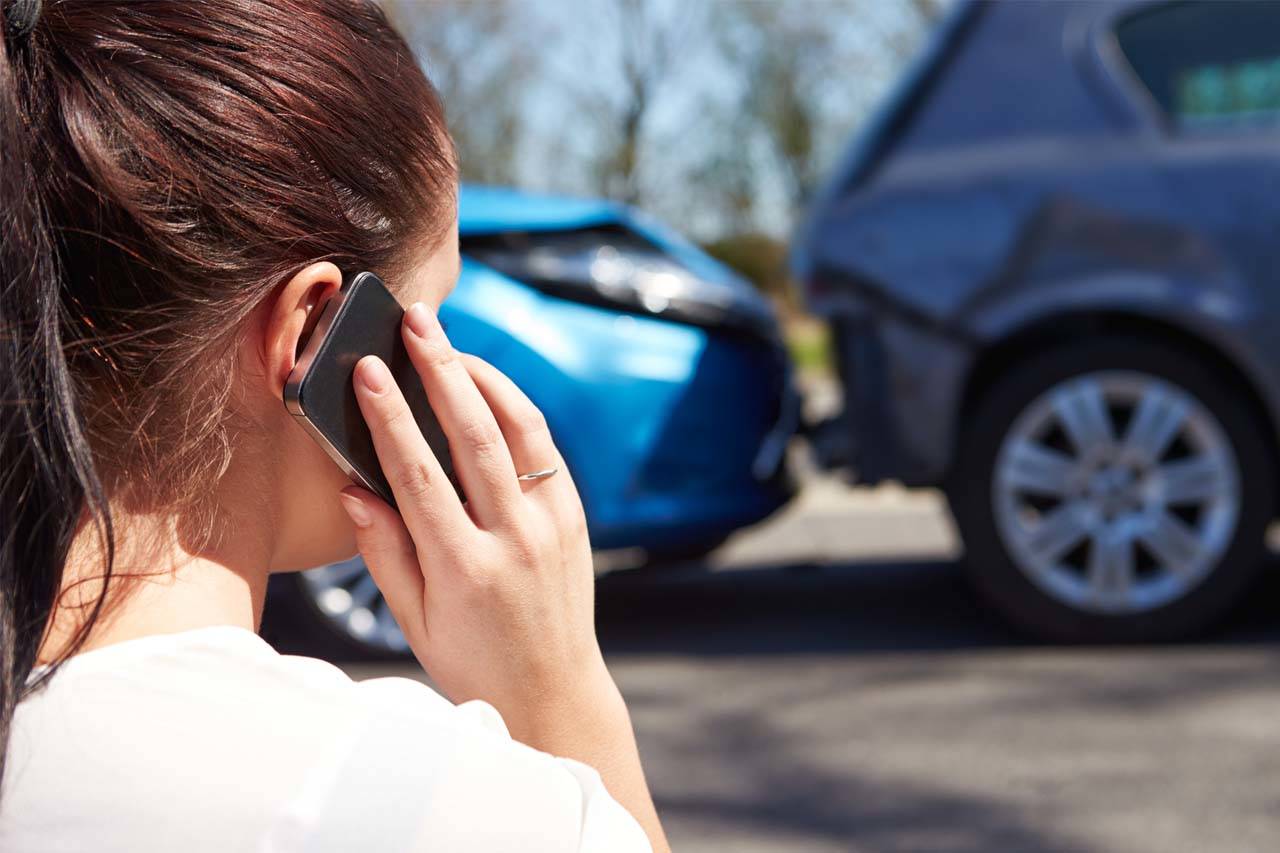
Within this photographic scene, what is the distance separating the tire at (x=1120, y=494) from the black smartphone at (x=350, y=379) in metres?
2.92

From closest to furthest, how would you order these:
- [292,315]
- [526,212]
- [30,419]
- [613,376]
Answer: [30,419] → [292,315] → [613,376] → [526,212]

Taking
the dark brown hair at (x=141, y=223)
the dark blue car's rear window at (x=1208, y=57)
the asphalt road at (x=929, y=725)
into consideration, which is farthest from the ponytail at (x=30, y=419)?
the dark blue car's rear window at (x=1208, y=57)

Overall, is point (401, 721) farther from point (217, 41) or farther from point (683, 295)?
point (683, 295)

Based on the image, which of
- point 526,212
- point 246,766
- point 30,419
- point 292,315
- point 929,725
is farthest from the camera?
point 526,212

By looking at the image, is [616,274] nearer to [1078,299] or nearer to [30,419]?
[1078,299]

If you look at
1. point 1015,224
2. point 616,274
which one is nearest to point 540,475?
point 616,274

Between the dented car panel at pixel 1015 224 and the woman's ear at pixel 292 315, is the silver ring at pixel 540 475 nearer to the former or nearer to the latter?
the woman's ear at pixel 292 315

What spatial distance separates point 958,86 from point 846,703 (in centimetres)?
168

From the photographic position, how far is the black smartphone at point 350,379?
0.91 metres

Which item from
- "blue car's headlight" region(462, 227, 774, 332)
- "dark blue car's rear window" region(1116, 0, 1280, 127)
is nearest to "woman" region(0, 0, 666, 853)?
"blue car's headlight" region(462, 227, 774, 332)

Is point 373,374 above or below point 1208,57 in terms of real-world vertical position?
below

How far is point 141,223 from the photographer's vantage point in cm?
83

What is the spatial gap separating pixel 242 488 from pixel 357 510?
0.08 metres

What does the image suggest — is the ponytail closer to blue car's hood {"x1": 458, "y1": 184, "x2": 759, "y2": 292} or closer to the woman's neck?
the woman's neck
